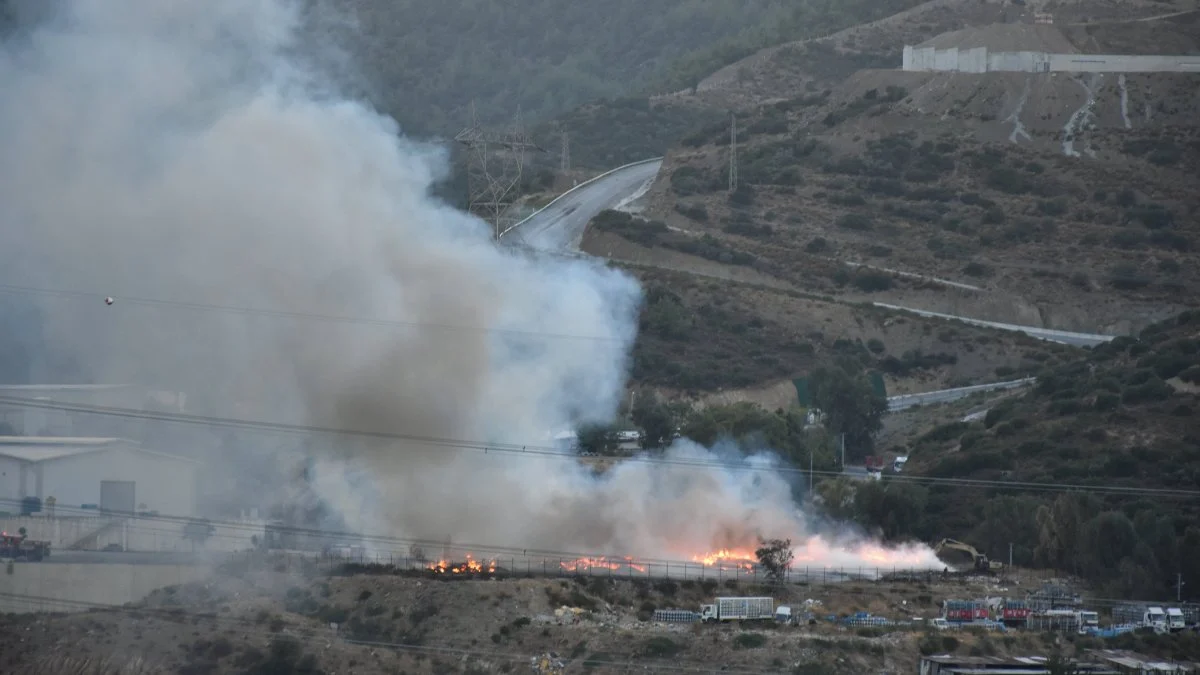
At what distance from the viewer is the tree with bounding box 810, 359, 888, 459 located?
81250 mm

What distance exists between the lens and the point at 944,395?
9156 centimetres

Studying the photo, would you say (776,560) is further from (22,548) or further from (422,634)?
(22,548)

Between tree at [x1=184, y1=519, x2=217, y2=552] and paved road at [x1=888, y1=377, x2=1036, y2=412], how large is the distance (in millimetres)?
38204

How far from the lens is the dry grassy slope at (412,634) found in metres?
51.8

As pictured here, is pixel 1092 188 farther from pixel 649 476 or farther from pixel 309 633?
pixel 309 633

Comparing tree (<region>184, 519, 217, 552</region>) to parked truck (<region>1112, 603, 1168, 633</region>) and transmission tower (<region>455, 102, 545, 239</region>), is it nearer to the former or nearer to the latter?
transmission tower (<region>455, 102, 545, 239</region>)

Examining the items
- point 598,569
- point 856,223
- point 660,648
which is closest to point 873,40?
point 856,223

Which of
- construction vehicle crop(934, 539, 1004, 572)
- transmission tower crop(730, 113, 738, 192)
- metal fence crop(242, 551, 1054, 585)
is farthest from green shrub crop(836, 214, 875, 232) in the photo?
metal fence crop(242, 551, 1054, 585)

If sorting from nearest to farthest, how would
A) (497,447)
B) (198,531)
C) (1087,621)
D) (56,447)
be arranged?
1. (1087,621)
2. (198,531)
3. (497,447)
4. (56,447)

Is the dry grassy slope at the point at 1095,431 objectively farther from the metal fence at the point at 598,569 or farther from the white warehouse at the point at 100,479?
the white warehouse at the point at 100,479

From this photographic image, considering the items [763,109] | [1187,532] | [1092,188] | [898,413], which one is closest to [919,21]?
[763,109]

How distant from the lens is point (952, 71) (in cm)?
13150

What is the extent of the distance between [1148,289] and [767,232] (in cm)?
2057

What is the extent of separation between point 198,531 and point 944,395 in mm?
42781
